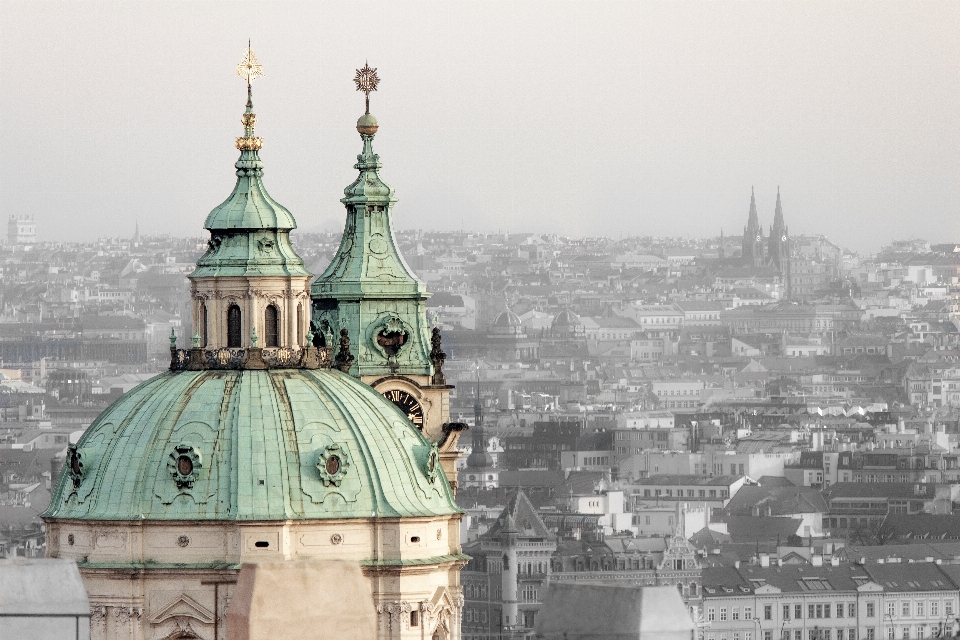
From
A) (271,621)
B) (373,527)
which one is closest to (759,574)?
(373,527)

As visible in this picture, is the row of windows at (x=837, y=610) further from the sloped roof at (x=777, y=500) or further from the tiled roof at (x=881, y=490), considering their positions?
the tiled roof at (x=881, y=490)

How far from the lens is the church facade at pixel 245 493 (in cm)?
4431

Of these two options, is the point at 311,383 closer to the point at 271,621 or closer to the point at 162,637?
the point at 162,637

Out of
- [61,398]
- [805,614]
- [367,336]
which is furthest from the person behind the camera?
[61,398]

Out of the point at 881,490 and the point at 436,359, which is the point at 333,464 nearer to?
the point at 436,359

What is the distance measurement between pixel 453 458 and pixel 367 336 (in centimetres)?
260

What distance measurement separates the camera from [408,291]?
2165 inches

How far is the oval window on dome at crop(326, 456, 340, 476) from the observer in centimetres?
4506

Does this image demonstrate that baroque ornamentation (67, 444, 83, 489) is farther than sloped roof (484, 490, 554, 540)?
No

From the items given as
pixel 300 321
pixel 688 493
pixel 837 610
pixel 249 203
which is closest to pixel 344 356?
pixel 249 203

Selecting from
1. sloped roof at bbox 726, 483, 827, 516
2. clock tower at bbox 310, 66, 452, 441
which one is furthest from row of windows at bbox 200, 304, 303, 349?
sloped roof at bbox 726, 483, 827, 516

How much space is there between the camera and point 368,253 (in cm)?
5553

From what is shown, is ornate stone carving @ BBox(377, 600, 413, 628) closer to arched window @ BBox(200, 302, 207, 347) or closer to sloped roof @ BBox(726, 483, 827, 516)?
arched window @ BBox(200, 302, 207, 347)

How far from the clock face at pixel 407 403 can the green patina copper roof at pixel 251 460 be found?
670 centimetres
